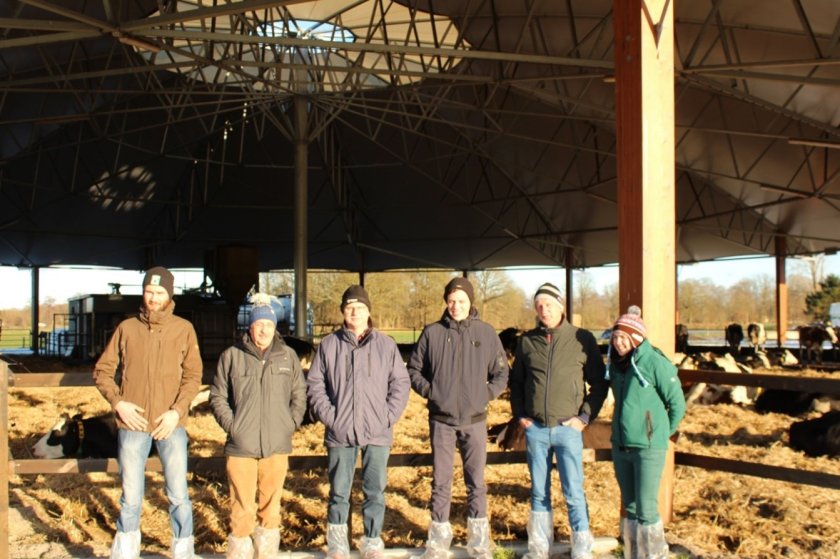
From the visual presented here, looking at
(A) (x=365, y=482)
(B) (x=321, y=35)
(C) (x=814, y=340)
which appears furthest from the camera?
(C) (x=814, y=340)

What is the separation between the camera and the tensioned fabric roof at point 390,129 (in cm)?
1353

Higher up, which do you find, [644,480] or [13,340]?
[644,480]

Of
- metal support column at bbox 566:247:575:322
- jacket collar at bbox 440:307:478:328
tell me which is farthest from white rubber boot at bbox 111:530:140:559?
metal support column at bbox 566:247:575:322

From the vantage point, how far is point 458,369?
5.19 metres

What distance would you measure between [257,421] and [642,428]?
2403 mm

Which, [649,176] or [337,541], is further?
[649,176]

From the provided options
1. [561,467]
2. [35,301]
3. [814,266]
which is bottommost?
[561,467]

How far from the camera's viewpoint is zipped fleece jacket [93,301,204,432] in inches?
191

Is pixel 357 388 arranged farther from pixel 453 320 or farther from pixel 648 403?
pixel 648 403

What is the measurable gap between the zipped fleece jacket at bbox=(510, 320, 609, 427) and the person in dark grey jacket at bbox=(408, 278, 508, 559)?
199mm

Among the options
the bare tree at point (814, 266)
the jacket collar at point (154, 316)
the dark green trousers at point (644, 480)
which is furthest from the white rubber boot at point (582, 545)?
the bare tree at point (814, 266)

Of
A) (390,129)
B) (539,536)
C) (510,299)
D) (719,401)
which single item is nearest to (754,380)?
(539,536)

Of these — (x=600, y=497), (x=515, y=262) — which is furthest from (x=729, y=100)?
(x=515, y=262)

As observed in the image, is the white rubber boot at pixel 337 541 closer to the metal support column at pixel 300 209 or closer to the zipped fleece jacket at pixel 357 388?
the zipped fleece jacket at pixel 357 388
